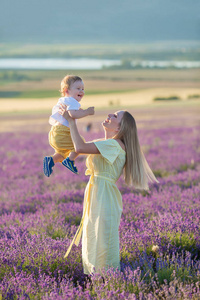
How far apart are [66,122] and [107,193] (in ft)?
2.28

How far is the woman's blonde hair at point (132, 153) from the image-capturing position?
3.56m

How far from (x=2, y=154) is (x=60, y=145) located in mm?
9314

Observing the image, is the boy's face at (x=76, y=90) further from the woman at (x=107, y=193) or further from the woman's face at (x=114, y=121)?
the woman's face at (x=114, y=121)

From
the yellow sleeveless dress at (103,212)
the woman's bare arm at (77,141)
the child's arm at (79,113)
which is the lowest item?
the yellow sleeveless dress at (103,212)

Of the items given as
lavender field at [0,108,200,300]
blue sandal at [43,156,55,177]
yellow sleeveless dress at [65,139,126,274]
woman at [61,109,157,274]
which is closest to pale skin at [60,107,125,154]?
woman at [61,109,157,274]

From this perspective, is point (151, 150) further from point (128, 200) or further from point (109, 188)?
point (109, 188)

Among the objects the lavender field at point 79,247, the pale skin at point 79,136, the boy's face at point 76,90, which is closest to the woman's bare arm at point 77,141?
the pale skin at point 79,136

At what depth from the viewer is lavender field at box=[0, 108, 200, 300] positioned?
313 cm

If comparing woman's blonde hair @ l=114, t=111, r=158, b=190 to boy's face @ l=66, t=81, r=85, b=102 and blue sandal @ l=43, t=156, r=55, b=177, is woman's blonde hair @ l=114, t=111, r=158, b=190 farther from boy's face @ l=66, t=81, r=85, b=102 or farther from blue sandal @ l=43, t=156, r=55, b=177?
blue sandal @ l=43, t=156, r=55, b=177

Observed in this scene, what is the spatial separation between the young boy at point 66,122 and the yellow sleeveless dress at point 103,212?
0.25 metres

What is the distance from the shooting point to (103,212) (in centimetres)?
351

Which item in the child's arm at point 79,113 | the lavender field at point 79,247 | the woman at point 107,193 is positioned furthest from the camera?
the woman at point 107,193

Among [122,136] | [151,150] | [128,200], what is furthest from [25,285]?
[151,150]

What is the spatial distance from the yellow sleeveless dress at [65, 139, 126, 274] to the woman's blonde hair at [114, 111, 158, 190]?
0.07 meters
